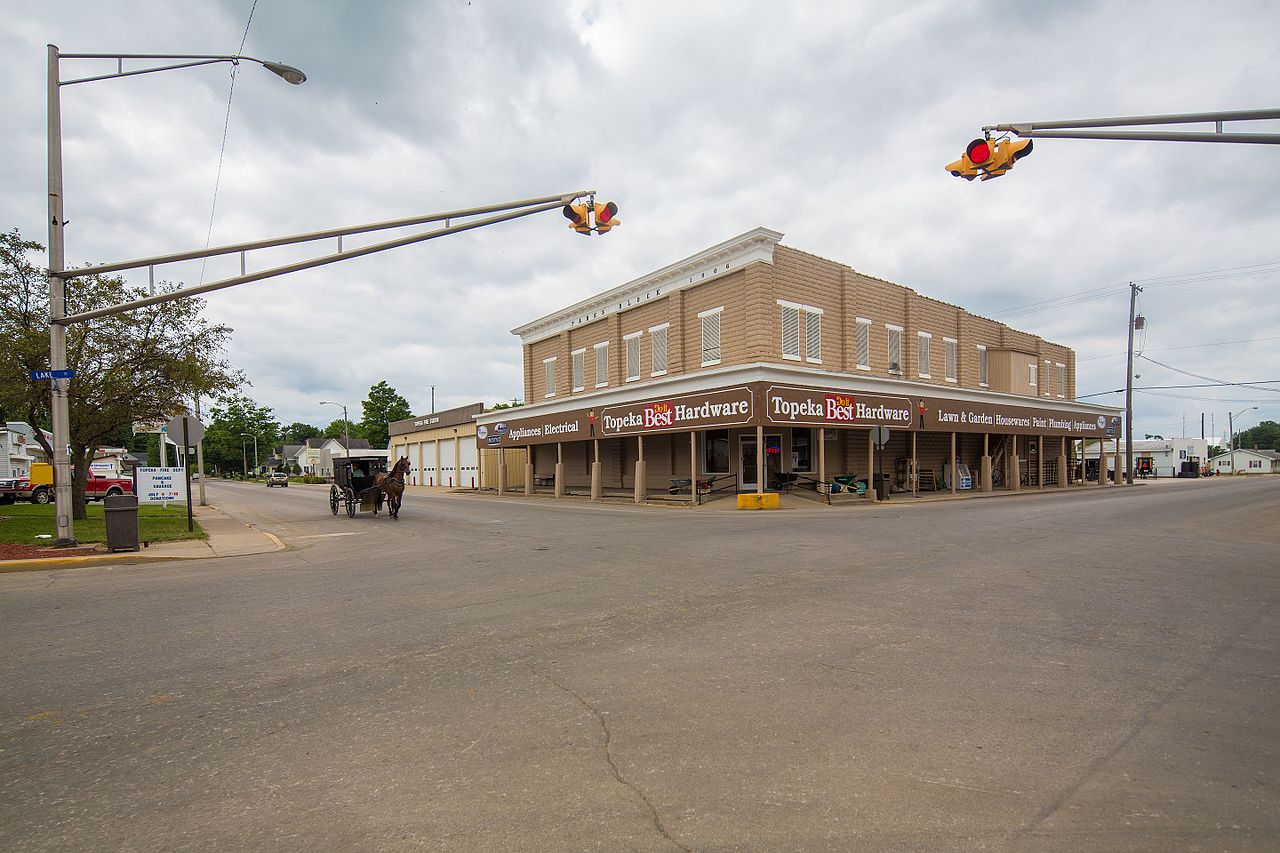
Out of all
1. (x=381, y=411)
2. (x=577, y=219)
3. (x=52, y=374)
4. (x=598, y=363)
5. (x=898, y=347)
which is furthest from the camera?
(x=381, y=411)

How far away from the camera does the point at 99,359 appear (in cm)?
1847

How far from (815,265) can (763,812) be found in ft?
87.2

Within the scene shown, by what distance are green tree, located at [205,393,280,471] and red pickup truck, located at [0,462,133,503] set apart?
69.5 m

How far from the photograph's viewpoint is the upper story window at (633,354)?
31641mm

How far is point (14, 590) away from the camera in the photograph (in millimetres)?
9219

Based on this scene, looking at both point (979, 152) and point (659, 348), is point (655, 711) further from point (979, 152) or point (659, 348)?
point (659, 348)

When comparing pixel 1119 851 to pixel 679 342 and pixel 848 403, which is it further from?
pixel 679 342

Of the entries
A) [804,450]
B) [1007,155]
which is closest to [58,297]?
[1007,155]

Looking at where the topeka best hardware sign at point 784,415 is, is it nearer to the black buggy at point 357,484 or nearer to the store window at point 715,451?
the store window at point 715,451

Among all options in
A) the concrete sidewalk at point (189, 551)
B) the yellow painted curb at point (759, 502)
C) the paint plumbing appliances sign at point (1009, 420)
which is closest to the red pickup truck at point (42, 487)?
the concrete sidewalk at point (189, 551)

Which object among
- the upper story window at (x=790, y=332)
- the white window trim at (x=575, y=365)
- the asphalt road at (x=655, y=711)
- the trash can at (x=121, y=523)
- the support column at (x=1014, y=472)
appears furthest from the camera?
the white window trim at (x=575, y=365)

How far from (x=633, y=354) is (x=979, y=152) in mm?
23475

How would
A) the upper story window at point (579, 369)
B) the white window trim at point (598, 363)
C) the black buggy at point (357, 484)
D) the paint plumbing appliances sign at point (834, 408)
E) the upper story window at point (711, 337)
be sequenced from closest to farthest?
1. the black buggy at point (357, 484)
2. the paint plumbing appliances sign at point (834, 408)
3. the upper story window at point (711, 337)
4. the white window trim at point (598, 363)
5. the upper story window at point (579, 369)

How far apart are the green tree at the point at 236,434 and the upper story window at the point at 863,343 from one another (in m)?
95.1
